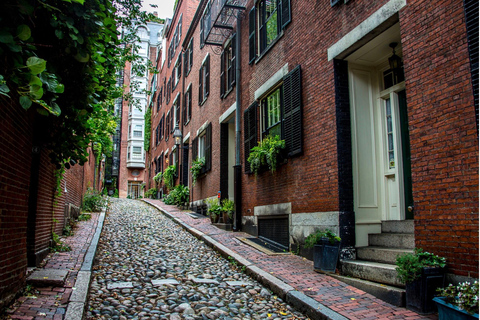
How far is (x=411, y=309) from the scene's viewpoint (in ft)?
14.8

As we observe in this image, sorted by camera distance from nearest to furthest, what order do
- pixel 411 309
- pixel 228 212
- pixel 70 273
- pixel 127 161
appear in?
pixel 411 309
pixel 70 273
pixel 228 212
pixel 127 161

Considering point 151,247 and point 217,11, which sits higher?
point 217,11

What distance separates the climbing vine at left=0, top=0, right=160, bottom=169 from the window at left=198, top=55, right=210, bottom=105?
10200mm

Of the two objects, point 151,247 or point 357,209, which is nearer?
point 357,209

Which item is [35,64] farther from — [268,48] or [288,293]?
[268,48]

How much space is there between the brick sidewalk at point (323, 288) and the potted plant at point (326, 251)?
0.16 meters

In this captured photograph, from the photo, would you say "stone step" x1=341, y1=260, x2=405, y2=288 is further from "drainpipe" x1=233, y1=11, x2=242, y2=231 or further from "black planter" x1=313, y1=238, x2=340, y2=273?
"drainpipe" x1=233, y1=11, x2=242, y2=231

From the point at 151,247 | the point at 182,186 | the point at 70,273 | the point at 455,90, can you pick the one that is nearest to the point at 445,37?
the point at 455,90

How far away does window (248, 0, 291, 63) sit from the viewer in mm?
9180

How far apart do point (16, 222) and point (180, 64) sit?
63.0 ft

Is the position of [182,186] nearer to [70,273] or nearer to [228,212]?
[228,212]

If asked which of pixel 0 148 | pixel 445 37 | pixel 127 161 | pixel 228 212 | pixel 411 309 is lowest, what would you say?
pixel 411 309

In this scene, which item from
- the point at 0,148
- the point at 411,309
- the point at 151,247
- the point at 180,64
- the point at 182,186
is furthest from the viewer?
the point at 180,64

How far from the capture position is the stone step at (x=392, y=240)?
18.7ft
